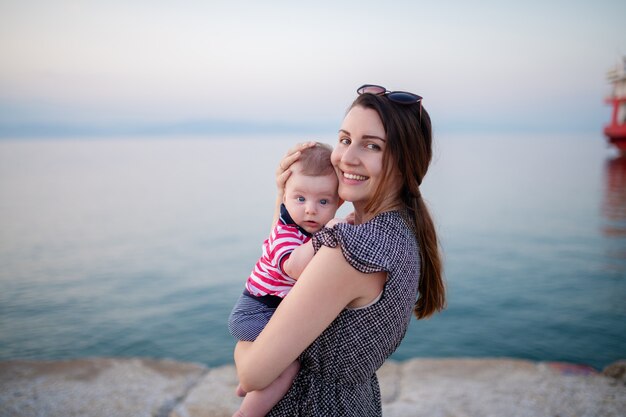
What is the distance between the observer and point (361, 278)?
161 cm

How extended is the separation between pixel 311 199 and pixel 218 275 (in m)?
11.1

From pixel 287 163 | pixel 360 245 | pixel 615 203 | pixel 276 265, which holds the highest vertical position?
pixel 287 163

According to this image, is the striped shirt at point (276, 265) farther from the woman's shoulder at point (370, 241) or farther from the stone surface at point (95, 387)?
the stone surface at point (95, 387)

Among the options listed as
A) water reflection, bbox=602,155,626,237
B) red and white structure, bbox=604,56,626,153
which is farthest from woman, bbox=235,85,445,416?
red and white structure, bbox=604,56,626,153

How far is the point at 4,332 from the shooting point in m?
9.28

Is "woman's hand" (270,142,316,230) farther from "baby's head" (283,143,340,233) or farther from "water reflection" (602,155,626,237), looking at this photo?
"water reflection" (602,155,626,237)

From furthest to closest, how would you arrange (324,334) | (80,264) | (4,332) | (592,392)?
(80,264) → (4,332) → (592,392) → (324,334)

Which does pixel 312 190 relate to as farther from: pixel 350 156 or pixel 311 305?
pixel 311 305

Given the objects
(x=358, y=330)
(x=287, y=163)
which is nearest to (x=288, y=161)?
(x=287, y=163)

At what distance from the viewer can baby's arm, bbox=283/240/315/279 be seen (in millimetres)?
1831

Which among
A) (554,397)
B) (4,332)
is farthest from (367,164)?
(4,332)

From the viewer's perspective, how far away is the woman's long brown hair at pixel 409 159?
6.30 ft

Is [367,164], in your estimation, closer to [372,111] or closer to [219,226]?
[372,111]

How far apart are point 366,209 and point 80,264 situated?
12.8 m
